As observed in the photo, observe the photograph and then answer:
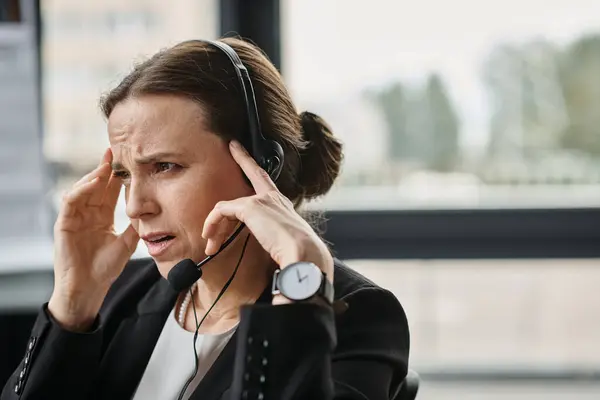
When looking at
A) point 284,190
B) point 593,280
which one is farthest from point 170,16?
point 593,280

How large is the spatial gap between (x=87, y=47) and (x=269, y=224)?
174cm

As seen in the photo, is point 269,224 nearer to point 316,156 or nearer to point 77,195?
point 316,156

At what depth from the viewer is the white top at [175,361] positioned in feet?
4.54

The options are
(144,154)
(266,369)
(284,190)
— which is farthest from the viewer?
(284,190)

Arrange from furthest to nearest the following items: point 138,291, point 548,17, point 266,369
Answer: point 548,17
point 138,291
point 266,369

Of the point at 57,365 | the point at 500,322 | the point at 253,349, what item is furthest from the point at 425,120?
the point at 253,349

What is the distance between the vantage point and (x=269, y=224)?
1.21m

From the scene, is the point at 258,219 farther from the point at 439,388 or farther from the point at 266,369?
the point at 439,388

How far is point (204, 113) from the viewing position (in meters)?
1.34

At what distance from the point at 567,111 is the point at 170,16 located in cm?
133

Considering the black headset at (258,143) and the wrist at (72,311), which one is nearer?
the black headset at (258,143)

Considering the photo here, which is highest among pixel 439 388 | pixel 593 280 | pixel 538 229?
pixel 538 229

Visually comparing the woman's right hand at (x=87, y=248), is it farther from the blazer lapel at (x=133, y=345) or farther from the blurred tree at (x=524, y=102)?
the blurred tree at (x=524, y=102)

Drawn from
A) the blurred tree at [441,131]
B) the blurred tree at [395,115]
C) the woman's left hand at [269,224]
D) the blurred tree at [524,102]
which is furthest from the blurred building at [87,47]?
the woman's left hand at [269,224]
